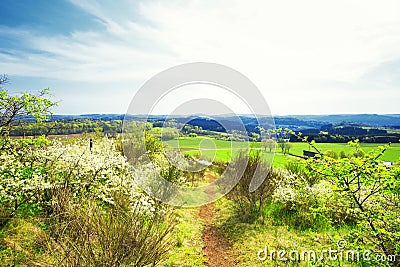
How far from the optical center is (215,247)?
7215 millimetres

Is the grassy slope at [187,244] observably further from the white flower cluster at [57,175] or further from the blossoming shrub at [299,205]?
the blossoming shrub at [299,205]

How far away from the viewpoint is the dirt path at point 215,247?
632 centimetres

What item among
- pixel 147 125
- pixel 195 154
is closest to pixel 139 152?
pixel 147 125

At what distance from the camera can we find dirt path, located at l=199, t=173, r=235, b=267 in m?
6.32

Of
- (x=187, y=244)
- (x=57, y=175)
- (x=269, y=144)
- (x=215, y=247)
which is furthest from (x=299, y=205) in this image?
(x=57, y=175)

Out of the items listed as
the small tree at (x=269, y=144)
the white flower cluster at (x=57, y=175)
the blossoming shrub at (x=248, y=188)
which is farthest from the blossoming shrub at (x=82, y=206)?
the small tree at (x=269, y=144)

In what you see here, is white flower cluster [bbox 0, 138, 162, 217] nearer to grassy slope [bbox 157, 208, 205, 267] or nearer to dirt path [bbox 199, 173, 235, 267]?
grassy slope [bbox 157, 208, 205, 267]

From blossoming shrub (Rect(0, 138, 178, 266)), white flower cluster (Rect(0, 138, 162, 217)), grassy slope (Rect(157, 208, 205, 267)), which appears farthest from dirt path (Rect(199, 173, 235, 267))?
white flower cluster (Rect(0, 138, 162, 217))

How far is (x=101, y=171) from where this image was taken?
761 centimetres

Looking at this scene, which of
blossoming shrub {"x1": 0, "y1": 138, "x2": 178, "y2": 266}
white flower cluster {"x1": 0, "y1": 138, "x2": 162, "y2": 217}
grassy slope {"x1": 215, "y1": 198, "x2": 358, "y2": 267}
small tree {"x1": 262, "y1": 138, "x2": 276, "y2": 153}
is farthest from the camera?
small tree {"x1": 262, "y1": 138, "x2": 276, "y2": 153}

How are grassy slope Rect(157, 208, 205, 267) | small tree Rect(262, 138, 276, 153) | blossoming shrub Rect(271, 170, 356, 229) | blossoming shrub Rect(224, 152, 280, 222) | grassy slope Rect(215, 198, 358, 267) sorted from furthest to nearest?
small tree Rect(262, 138, 276, 153) < blossoming shrub Rect(224, 152, 280, 222) < blossoming shrub Rect(271, 170, 356, 229) < grassy slope Rect(215, 198, 358, 267) < grassy slope Rect(157, 208, 205, 267)

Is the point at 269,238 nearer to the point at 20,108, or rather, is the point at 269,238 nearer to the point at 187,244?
the point at 187,244

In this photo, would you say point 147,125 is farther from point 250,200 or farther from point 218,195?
point 250,200

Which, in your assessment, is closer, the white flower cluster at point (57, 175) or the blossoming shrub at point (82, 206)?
the blossoming shrub at point (82, 206)
